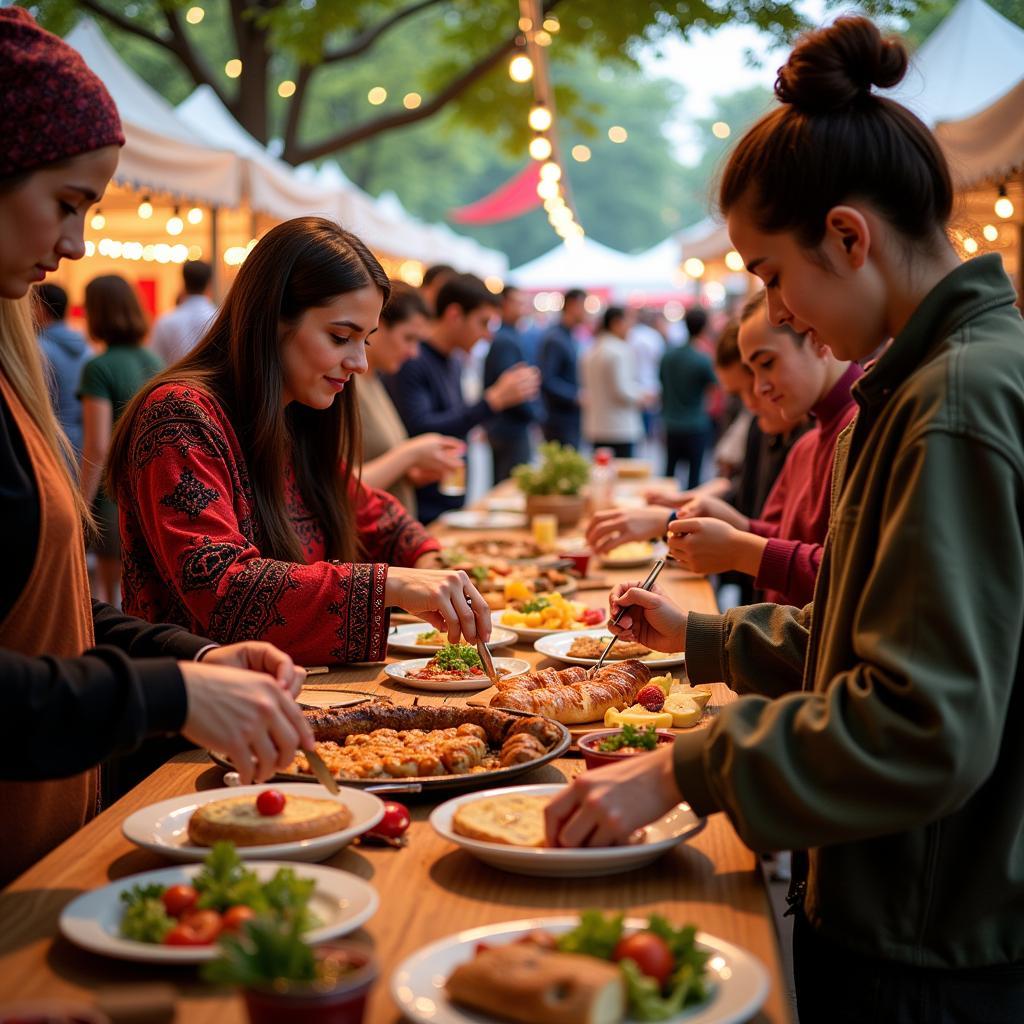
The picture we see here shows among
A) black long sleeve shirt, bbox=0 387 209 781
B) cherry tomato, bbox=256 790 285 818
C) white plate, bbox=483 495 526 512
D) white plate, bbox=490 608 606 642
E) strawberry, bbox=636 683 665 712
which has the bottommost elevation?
white plate, bbox=483 495 526 512

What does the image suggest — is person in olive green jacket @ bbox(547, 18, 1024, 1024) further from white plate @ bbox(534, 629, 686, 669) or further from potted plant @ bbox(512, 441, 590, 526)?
potted plant @ bbox(512, 441, 590, 526)

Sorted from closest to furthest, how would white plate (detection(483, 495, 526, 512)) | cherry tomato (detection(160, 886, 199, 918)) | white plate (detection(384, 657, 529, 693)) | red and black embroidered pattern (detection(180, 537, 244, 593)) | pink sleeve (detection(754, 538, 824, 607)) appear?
1. cherry tomato (detection(160, 886, 199, 918))
2. red and black embroidered pattern (detection(180, 537, 244, 593))
3. white plate (detection(384, 657, 529, 693))
4. pink sleeve (detection(754, 538, 824, 607))
5. white plate (detection(483, 495, 526, 512))

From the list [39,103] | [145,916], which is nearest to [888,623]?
[145,916]

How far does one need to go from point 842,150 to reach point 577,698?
1213mm

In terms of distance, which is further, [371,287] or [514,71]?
[514,71]

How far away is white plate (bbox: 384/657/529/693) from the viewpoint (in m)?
2.69

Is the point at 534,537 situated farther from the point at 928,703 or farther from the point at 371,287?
the point at 928,703

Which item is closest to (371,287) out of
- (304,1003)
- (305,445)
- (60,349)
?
(305,445)

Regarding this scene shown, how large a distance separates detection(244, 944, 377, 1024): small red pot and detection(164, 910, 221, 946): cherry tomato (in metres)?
0.26

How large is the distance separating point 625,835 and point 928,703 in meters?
0.44

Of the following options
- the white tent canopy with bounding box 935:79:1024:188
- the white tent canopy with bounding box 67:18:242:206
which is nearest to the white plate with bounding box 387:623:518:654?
the white tent canopy with bounding box 935:79:1024:188

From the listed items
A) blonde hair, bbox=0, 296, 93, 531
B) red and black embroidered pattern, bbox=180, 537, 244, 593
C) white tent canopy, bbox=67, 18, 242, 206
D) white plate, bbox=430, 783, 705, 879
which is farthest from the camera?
white tent canopy, bbox=67, 18, 242, 206

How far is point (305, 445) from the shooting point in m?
3.22

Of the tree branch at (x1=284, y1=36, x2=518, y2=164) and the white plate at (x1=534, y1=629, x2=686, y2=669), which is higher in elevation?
the tree branch at (x1=284, y1=36, x2=518, y2=164)
